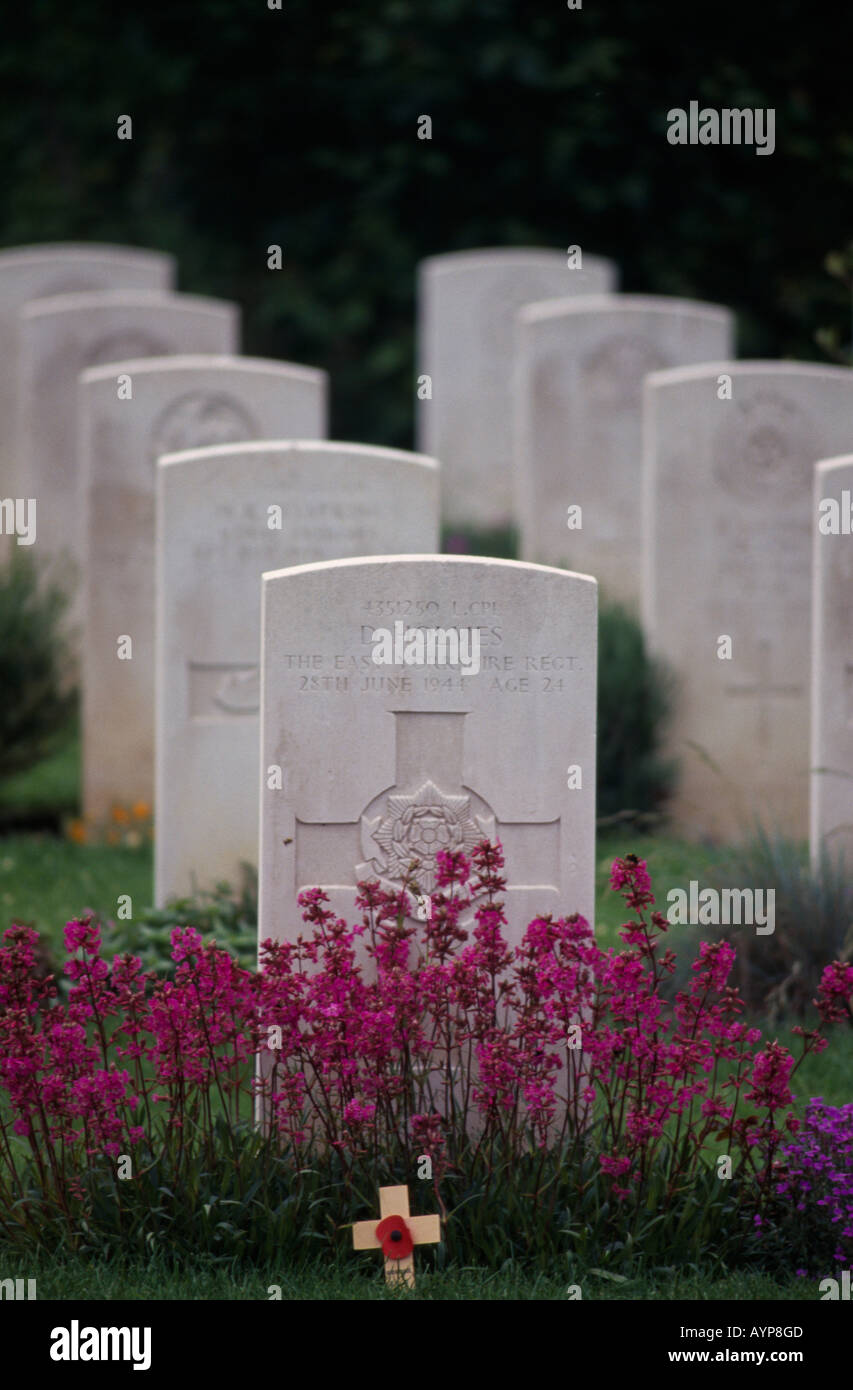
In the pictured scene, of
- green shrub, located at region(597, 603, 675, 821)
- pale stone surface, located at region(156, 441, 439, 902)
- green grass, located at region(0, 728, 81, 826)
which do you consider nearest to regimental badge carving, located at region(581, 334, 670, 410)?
green shrub, located at region(597, 603, 675, 821)

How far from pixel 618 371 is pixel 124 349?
8.45 ft

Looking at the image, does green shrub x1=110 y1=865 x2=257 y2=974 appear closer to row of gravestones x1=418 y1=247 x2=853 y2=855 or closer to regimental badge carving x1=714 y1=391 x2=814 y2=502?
row of gravestones x1=418 y1=247 x2=853 y2=855

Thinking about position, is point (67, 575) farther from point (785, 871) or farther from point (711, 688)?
point (785, 871)

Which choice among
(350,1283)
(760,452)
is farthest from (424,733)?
(760,452)

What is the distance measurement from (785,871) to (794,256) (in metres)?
11.3

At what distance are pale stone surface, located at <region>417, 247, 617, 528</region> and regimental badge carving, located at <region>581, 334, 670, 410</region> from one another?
2898mm

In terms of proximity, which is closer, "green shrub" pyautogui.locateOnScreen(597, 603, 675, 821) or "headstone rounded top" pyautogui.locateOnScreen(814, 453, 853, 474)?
"headstone rounded top" pyautogui.locateOnScreen(814, 453, 853, 474)

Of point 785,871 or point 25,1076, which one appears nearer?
point 25,1076

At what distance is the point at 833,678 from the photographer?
586 cm

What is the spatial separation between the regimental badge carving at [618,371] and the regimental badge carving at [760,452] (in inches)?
75.4

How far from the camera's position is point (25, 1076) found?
3.85 meters

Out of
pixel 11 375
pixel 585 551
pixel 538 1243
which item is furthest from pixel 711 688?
pixel 11 375

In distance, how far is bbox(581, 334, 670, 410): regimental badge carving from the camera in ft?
31.7

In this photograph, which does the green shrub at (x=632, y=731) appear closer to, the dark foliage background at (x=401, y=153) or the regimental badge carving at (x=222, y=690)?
the regimental badge carving at (x=222, y=690)
